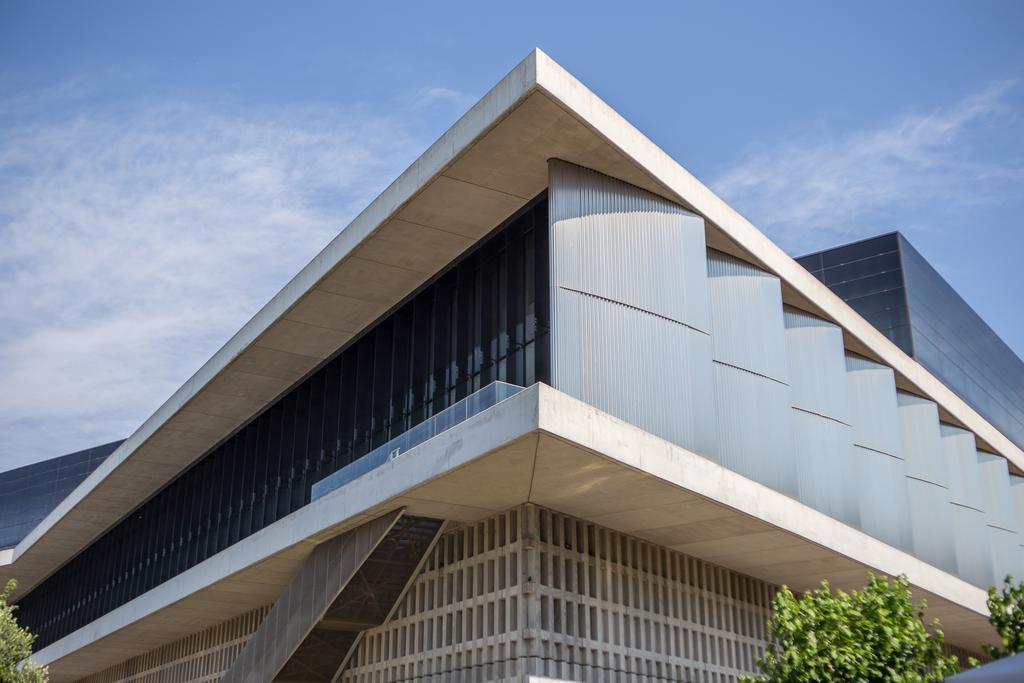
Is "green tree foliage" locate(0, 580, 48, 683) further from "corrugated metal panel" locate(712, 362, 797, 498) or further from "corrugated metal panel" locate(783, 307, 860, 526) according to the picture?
"corrugated metal panel" locate(783, 307, 860, 526)

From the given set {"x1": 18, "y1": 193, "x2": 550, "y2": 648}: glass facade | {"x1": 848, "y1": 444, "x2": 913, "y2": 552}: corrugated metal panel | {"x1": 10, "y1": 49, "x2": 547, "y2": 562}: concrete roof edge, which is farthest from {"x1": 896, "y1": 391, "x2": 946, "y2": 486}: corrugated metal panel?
{"x1": 10, "y1": 49, "x2": 547, "y2": 562}: concrete roof edge

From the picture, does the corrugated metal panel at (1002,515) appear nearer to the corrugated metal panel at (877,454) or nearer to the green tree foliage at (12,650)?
the corrugated metal panel at (877,454)

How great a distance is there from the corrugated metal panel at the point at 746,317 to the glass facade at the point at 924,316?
17.2m

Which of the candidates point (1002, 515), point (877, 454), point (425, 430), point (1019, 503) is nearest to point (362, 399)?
point (425, 430)

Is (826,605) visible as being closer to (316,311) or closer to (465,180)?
(465,180)

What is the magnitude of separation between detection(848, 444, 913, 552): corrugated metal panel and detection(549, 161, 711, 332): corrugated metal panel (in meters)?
7.42

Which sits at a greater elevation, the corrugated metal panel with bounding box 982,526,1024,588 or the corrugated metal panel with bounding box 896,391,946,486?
the corrugated metal panel with bounding box 896,391,946,486

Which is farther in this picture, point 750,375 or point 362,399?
point 362,399

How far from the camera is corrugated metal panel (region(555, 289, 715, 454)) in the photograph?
17.6 metres

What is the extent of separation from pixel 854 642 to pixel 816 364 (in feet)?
34.5

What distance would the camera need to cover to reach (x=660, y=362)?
1859 centimetres

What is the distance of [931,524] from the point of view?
2684 centimetres

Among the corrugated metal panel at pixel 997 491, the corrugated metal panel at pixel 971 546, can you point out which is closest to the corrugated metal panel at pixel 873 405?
the corrugated metal panel at pixel 971 546

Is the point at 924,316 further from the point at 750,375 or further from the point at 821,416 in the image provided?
the point at 750,375
